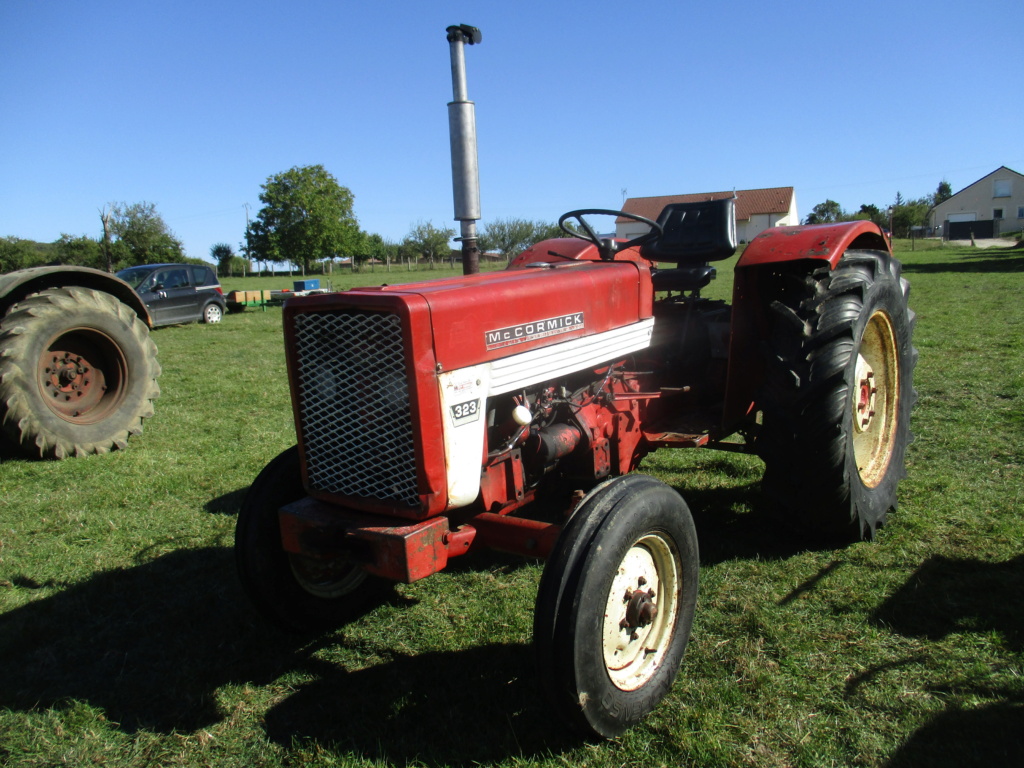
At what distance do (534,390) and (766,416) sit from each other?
3.61ft

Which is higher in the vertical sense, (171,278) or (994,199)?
(994,199)

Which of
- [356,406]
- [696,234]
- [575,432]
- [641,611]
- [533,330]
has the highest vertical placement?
[696,234]

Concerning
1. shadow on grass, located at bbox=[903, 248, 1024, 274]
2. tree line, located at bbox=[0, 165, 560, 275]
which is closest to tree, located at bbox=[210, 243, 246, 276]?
tree line, located at bbox=[0, 165, 560, 275]

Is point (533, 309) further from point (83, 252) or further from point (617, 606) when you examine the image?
point (83, 252)

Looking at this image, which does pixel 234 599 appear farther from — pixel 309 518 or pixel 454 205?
pixel 454 205

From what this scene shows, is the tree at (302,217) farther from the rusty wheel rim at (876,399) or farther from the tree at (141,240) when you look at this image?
the rusty wheel rim at (876,399)

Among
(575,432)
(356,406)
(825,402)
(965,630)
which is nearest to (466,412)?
(356,406)

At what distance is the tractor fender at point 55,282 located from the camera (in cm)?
569

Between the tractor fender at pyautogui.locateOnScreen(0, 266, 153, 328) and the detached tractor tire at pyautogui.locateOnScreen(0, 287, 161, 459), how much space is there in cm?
15

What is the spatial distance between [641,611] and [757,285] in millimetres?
1916

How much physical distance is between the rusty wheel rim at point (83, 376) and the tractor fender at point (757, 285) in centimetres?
486

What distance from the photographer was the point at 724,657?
2.62 m

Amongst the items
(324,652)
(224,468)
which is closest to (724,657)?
(324,652)

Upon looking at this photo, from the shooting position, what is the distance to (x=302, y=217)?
44.6m
